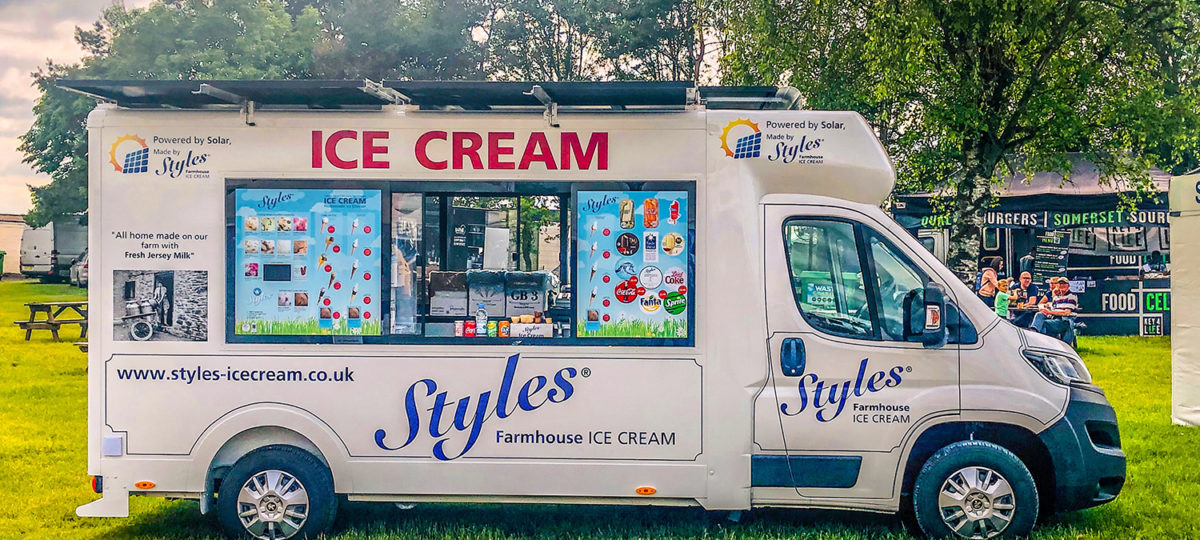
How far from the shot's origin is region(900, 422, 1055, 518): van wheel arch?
6258mm

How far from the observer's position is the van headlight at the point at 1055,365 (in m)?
6.24

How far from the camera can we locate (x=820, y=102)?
17.3m

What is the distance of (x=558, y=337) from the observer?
20.7 ft

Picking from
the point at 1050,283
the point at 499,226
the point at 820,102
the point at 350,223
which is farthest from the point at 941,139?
the point at 350,223

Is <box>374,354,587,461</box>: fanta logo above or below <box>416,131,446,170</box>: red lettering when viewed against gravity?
below

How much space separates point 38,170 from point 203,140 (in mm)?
37663

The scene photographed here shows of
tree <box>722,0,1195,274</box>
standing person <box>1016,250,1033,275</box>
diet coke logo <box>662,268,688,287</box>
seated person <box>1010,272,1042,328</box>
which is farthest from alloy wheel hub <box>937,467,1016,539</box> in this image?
standing person <box>1016,250,1033,275</box>

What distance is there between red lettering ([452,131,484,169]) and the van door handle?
220cm

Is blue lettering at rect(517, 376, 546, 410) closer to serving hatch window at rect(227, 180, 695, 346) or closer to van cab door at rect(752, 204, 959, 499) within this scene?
serving hatch window at rect(227, 180, 695, 346)

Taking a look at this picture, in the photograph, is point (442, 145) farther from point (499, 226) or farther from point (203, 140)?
point (203, 140)

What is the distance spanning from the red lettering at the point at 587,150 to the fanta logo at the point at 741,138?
0.74 meters

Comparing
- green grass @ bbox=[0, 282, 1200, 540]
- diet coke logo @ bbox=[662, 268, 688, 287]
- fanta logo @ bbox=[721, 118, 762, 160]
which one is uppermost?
fanta logo @ bbox=[721, 118, 762, 160]

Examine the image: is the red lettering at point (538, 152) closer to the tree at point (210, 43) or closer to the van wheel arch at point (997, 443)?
the van wheel arch at point (997, 443)

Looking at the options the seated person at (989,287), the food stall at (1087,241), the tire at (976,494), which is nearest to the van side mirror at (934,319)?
the tire at (976,494)
